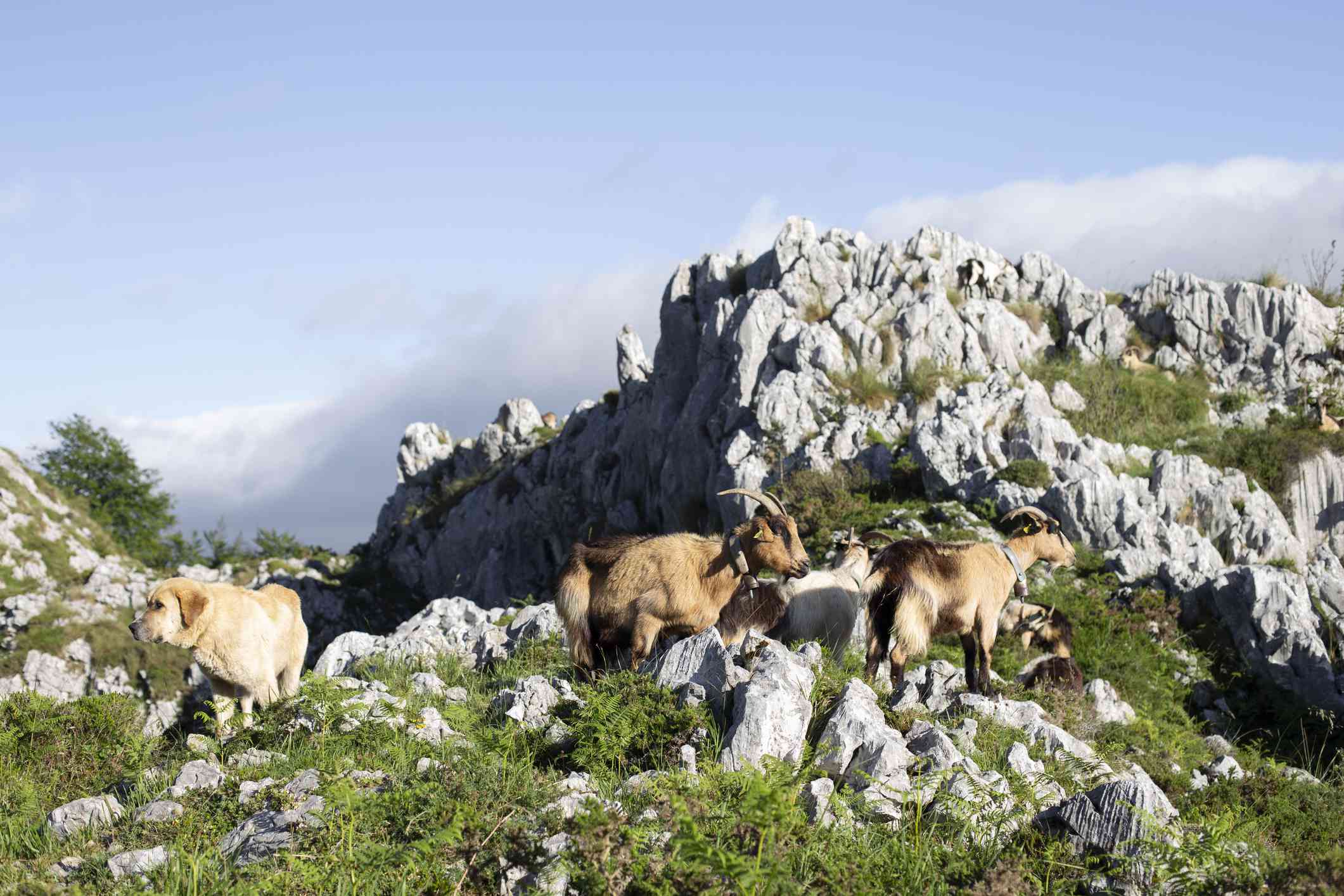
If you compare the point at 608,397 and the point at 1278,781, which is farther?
the point at 608,397

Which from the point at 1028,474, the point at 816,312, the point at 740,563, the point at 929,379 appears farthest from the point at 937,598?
the point at 816,312

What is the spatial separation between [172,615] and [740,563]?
542 cm

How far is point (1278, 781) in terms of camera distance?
8.48 metres

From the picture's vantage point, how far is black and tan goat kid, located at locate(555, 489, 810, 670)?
9.23 metres

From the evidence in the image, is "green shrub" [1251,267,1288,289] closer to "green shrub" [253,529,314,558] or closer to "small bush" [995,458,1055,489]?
"small bush" [995,458,1055,489]

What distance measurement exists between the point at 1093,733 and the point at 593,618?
17.8ft

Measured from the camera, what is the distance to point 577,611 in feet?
30.9

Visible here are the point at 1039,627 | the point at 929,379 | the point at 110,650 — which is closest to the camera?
the point at 1039,627

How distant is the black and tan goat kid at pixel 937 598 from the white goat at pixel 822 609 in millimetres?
385

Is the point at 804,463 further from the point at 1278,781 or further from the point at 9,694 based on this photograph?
the point at 9,694

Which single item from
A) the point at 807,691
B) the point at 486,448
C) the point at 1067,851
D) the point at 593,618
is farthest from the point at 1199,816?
the point at 486,448

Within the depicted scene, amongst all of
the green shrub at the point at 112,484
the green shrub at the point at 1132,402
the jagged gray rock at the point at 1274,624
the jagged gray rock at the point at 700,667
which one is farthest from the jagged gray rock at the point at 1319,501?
the green shrub at the point at 112,484

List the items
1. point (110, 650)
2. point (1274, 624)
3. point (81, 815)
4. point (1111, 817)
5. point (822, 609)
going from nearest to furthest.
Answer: point (1111, 817) → point (81, 815) → point (822, 609) → point (1274, 624) → point (110, 650)

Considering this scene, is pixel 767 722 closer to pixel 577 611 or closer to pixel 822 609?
pixel 577 611
